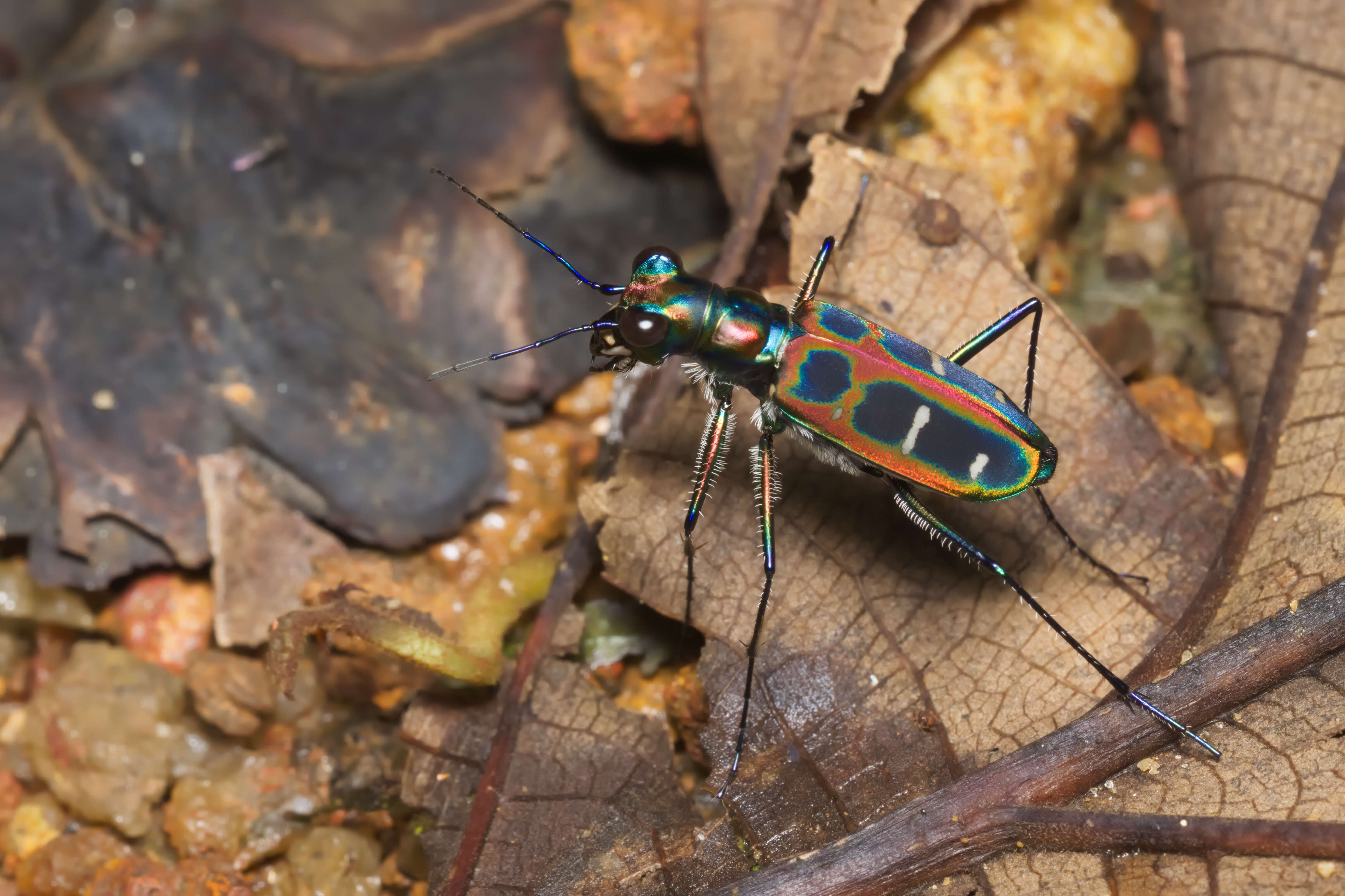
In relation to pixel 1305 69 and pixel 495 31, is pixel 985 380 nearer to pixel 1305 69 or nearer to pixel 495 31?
pixel 1305 69

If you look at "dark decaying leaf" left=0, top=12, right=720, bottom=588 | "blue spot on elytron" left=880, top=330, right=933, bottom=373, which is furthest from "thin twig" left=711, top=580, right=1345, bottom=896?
"dark decaying leaf" left=0, top=12, right=720, bottom=588

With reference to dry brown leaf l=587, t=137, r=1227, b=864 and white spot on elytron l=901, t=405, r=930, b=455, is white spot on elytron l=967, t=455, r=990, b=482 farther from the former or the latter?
dry brown leaf l=587, t=137, r=1227, b=864

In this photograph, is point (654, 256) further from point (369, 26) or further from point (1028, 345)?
point (369, 26)

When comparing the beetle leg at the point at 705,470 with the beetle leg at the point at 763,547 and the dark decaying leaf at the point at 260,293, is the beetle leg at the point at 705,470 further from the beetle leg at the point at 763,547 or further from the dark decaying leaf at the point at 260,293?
the dark decaying leaf at the point at 260,293

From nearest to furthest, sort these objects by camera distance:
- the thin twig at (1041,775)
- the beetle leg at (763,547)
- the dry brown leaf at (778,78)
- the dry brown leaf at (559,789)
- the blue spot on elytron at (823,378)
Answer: the thin twig at (1041,775), the dry brown leaf at (559,789), the beetle leg at (763,547), the blue spot on elytron at (823,378), the dry brown leaf at (778,78)

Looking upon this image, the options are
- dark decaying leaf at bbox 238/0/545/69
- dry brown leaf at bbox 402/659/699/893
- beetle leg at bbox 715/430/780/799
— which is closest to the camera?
dry brown leaf at bbox 402/659/699/893

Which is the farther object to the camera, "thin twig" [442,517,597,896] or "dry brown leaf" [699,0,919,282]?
"dry brown leaf" [699,0,919,282]

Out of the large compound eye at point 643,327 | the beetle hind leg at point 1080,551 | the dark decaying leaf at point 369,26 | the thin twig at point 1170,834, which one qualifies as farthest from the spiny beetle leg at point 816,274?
the dark decaying leaf at point 369,26
